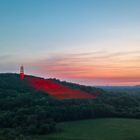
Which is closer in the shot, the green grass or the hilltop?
the green grass

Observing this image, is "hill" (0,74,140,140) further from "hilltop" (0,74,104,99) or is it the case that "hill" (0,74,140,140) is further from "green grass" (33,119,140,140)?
"green grass" (33,119,140,140)

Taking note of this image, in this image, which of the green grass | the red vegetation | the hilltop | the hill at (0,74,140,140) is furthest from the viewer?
the hilltop

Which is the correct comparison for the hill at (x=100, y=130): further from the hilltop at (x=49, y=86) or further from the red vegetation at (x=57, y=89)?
the hilltop at (x=49, y=86)

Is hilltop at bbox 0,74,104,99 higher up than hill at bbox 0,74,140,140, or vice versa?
hilltop at bbox 0,74,104,99

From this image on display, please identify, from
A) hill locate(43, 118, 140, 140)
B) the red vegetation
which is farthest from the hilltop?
hill locate(43, 118, 140, 140)

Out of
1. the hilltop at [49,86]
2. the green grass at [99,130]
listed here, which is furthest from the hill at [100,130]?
the hilltop at [49,86]

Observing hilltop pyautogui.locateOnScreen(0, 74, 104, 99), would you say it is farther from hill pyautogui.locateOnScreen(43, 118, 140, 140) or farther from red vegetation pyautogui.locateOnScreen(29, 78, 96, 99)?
hill pyautogui.locateOnScreen(43, 118, 140, 140)

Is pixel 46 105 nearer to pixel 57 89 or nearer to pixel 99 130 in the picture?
pixel 57 89

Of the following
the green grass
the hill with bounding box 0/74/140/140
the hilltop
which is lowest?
the green grass

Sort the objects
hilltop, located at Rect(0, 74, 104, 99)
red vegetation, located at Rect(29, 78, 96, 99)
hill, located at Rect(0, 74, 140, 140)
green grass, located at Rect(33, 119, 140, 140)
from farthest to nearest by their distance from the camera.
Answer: hilltop, located at Rect(0, 74, 104, 99) < red vegetation, located at Rect(29, 78, 96, 99) < hill, located at Rect(0, 74, 140, 140) < green grass, located at Rect(33, 119, 140, 140)

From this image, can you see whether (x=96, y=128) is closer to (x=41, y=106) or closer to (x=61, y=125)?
(x=61, y=125)
